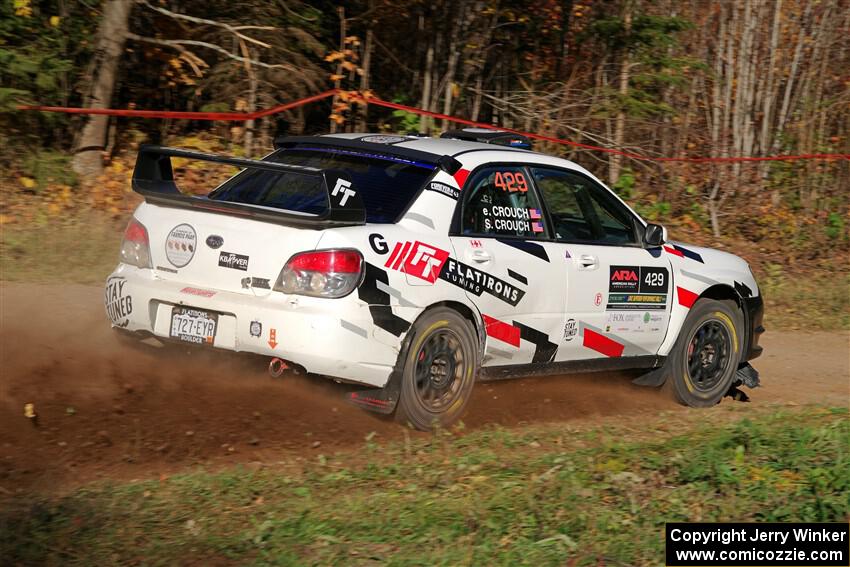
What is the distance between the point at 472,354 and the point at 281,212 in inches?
56.6

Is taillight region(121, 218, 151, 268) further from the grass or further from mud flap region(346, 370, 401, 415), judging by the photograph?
the grass

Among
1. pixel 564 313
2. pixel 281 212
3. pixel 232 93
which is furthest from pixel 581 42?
pixel 281 212

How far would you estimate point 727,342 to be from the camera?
26.9ft

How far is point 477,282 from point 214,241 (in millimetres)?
1495

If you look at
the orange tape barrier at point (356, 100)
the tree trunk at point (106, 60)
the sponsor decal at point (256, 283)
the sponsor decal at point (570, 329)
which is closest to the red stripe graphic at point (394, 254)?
the sponsor decal at point (256, 283)

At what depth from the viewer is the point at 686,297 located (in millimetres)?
7738

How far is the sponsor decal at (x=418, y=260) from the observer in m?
5.86

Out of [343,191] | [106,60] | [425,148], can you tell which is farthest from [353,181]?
[106,60]

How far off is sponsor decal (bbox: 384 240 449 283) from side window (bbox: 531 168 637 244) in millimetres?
1141

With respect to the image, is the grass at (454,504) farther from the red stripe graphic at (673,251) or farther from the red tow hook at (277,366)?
the red stripe graphic at (673,251)

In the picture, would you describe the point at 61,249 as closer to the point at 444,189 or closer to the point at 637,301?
the point at 444,189

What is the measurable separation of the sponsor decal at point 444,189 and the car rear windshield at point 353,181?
59 millimetres

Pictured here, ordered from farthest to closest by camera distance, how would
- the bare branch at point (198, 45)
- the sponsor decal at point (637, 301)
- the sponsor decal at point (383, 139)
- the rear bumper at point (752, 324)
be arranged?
the bare branch at point (198, 45) < the rear bumper at point (752, 324) < the sponsor decal at point (637, 301) < the sponsor decal at point (383, 139)

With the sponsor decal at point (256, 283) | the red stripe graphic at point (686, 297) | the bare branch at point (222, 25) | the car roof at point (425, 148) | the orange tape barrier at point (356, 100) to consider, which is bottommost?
the sponsor decal at point (256, 283)
